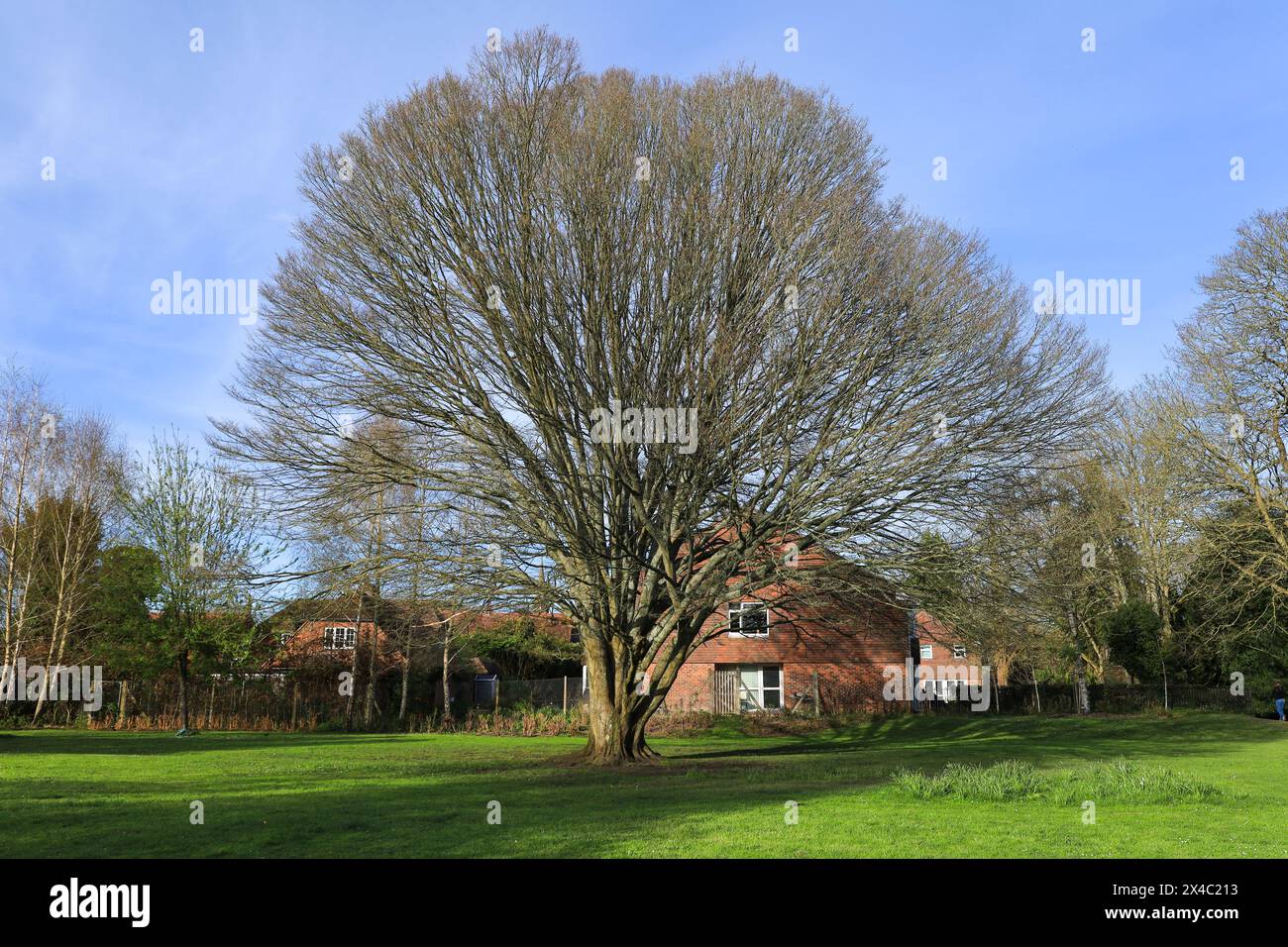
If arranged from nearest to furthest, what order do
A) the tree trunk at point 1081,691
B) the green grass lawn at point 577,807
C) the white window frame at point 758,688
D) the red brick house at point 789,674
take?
the green grass lawn at point 577,807 → the red brick house at point 789,674 → the tree trunk at point 1081,691 → the white window frame at point 758,688

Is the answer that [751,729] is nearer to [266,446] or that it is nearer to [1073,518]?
[1073,518]

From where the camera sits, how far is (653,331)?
53.6ft

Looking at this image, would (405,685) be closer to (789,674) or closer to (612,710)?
(789,674)

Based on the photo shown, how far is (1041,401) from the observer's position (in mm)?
16719

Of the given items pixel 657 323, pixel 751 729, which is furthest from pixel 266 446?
pixel 751 729

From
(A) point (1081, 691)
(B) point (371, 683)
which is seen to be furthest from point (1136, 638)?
(B) point (371, 683)

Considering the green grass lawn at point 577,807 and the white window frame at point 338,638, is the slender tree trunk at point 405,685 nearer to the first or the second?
the white window frame at point 338,638

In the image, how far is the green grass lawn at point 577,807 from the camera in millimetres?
8523

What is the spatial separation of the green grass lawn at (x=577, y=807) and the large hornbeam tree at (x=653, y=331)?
3.75m

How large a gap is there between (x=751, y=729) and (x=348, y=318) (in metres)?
20.5

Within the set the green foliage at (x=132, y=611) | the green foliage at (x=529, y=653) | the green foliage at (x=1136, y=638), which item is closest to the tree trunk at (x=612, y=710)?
the green foliage at (x=132, y=611)

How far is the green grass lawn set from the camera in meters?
8.52

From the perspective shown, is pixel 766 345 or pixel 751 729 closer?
pixel 766 345

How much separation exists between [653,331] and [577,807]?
8.17 metres
